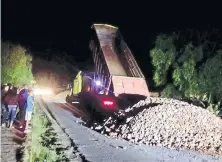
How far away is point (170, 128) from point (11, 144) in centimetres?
604

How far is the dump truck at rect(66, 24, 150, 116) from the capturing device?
19984 millimetres

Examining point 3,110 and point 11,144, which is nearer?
point 11,144

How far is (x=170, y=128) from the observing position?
1270 cm

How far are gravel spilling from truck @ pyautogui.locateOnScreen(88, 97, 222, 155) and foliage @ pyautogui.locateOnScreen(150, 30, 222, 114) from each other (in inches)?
262

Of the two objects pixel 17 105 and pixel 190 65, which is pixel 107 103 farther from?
pixel 17 105

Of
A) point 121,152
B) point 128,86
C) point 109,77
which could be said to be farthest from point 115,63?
point 121,152

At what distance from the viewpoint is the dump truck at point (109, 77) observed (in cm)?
1998

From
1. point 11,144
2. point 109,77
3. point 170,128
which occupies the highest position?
point 109,77

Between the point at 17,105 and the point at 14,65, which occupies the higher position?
the point at 14,65

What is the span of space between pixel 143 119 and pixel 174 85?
11.6 metres

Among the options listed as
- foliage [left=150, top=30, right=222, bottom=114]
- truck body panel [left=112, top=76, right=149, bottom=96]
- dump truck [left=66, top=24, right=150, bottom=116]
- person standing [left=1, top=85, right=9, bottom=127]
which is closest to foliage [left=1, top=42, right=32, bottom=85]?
dump truck [left=66, top=24, right=150, bottom=116]

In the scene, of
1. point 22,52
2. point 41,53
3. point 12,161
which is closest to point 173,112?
point 12,161

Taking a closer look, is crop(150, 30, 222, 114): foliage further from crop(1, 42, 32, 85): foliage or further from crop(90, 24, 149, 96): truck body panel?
crop(1, 42, 32, 85): foliage

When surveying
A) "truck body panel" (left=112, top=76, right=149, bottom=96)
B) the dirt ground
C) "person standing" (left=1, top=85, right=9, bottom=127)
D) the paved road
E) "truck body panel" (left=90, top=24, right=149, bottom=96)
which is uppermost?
"truck body panel" (left=90, top=24, right=149, bottom=96)
